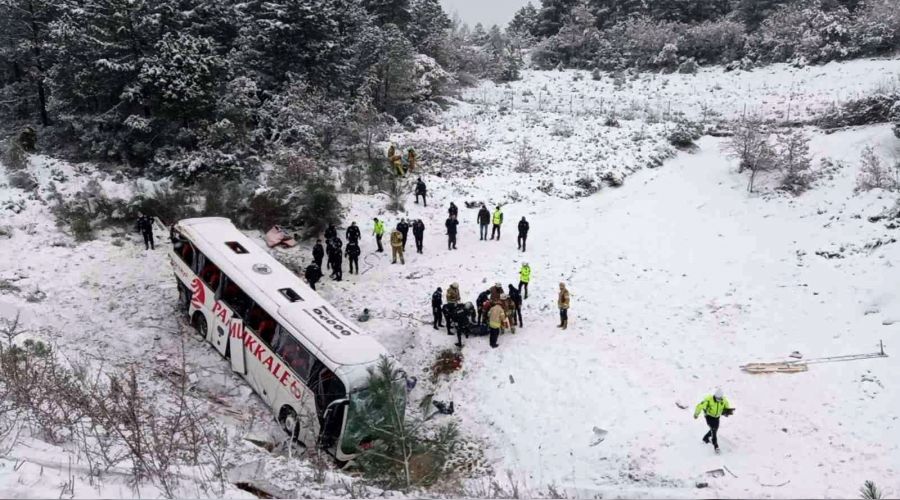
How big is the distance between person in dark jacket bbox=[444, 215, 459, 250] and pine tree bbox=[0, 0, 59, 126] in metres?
18.2

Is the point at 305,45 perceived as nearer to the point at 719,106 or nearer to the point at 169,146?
the point at 169,146

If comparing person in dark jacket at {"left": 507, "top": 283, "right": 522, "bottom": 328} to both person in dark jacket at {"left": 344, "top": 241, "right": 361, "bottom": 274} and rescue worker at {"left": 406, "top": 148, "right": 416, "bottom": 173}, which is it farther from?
rescue worker at {"left": 406, "top": 148, "right": 416, "bottom": 173}

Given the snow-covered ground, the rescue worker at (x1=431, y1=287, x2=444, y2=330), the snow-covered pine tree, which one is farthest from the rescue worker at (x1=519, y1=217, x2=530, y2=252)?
the snow-covered pine tree

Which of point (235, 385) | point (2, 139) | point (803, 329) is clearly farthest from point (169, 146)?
point (803, 329)

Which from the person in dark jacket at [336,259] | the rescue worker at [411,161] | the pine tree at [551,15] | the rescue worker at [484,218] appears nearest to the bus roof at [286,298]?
the person in dark jacket at [336,259]

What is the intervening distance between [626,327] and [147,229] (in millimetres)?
15264

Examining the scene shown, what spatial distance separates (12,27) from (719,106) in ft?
118

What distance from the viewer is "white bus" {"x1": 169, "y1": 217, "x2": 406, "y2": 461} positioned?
11.3 meters

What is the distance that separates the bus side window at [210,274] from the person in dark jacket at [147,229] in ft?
19.1

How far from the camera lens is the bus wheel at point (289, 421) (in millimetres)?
12172

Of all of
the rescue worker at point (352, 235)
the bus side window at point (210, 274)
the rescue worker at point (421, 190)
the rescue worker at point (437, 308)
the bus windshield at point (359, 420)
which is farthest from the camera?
the rescue worker at point (421, 190)

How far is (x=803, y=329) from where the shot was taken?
1627 cm

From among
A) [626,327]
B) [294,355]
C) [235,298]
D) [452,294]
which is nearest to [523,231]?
[452,294]

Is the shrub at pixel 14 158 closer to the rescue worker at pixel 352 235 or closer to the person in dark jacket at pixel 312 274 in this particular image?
the person in dark jacket at pixel 312 274
